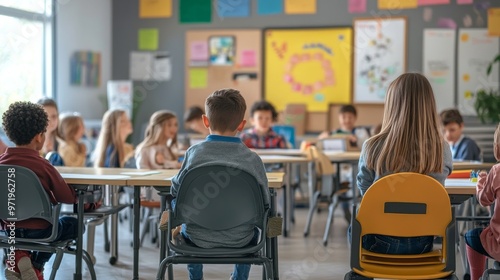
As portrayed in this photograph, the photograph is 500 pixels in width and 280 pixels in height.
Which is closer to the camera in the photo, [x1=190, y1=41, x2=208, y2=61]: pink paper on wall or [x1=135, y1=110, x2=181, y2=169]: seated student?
[x1=135, y1=110, x2=181, y2=169]: seated student

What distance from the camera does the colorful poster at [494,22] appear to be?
7.91 metres

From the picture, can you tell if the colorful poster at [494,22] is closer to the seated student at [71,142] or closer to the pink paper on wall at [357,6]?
the pink paper on wall at [357,6]

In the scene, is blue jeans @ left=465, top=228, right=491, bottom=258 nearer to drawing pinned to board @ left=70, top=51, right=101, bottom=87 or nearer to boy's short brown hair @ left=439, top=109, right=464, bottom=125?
boy's short brown hair @ left=439, top=109, right=464, bottom=125

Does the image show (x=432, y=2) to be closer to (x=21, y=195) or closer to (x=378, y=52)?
(x=378, y=52)

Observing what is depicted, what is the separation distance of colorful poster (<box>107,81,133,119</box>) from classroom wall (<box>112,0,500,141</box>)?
49cm

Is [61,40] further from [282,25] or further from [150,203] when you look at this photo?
[150,203]

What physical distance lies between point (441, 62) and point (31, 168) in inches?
221

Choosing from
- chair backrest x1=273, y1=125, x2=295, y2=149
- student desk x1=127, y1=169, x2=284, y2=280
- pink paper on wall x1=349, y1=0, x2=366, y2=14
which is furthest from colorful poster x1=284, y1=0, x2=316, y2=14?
student desk x1=127, y1=169, x2=284, y2=280

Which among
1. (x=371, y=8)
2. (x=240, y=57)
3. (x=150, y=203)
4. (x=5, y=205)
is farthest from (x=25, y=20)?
(x=5, y=205)

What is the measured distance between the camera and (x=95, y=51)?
833 cm

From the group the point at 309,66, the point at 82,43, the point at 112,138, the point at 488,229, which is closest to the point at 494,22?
the point at 309,66

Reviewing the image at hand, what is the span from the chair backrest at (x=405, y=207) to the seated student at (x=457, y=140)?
108 inches

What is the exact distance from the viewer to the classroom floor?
440cm

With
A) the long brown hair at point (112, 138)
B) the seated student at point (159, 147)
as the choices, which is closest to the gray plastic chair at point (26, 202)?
the seated student at point (159, 147)
